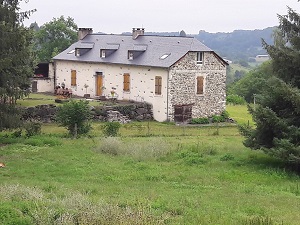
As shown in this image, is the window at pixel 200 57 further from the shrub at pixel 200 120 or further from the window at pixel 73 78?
the window at pixel 73 78

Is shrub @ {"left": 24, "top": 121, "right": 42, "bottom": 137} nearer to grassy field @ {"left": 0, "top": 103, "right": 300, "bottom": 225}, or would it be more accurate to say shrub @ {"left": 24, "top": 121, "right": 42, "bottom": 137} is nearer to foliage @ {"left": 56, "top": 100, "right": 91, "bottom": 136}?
grassy field @ {"left": 0, "top": 103, "right": 300, "bottom": 225}

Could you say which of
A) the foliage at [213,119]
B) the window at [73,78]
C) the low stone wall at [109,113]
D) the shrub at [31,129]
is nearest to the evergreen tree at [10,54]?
the shrub at [31,129]

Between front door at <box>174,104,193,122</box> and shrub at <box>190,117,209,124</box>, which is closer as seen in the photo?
front door at <box>174,104,193,122</box>

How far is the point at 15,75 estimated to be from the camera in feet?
79.3

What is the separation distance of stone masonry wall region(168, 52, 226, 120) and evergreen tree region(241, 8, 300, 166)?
17.1m

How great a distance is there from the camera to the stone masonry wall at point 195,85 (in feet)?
128

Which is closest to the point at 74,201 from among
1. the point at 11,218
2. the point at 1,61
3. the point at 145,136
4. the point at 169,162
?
the point at 11,218

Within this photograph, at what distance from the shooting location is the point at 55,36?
63.7 m

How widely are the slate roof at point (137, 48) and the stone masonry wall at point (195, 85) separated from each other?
0.74 meters

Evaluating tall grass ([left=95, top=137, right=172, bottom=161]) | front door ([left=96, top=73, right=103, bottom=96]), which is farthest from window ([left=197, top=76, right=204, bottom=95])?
tall grass ([left=95, top=137, right=172, bottom=161])

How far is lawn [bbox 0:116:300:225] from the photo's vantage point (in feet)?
36.6

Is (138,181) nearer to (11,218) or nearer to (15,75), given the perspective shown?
→ (11,218)

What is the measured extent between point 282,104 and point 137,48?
21878 mm

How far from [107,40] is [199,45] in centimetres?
928
